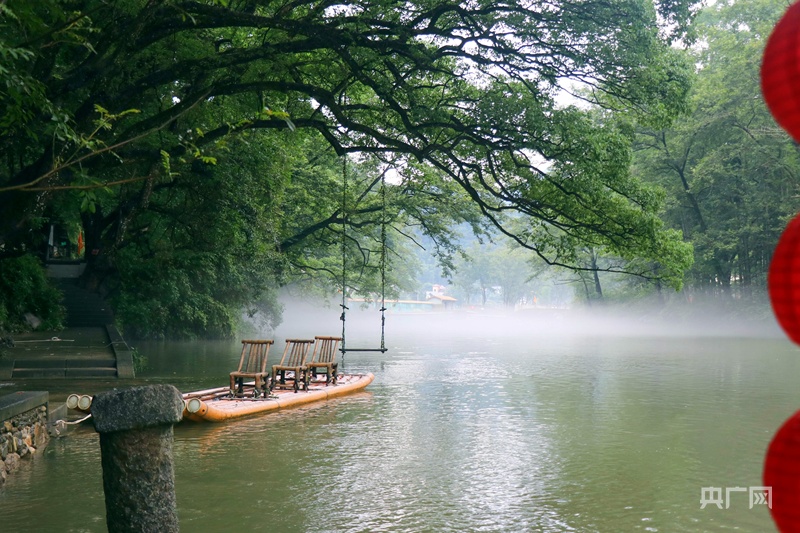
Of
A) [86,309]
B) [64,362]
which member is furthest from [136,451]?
[86,309]

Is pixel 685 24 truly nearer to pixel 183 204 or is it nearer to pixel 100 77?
pixel 100 77

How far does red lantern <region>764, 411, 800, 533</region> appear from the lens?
1.12 m

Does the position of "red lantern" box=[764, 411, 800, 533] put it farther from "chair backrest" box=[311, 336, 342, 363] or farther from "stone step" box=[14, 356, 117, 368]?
"stone step" box=[14, 356, 117, 368]

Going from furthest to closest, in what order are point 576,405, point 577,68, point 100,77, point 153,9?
1. point 576,405
2. point 577,68
3. point 100,77
4. point 153,9

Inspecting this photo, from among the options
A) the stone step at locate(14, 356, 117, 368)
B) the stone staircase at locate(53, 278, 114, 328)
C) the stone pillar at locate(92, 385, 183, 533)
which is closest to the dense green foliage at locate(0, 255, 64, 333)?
the stone staircase at locate(53, 278, 114, 328)

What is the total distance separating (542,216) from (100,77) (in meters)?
7.30

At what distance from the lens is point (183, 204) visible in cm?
1764

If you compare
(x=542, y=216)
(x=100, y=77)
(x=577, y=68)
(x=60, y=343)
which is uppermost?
(x=577, y=68)

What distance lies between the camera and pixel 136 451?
4.32m

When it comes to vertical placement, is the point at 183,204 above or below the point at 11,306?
above

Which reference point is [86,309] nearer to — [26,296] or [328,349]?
[26,296]

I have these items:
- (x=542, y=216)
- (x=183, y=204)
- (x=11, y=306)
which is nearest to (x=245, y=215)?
(x=183, y=204)

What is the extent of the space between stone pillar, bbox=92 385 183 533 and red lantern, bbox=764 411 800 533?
368cm

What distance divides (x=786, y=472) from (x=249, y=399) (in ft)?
40.1
